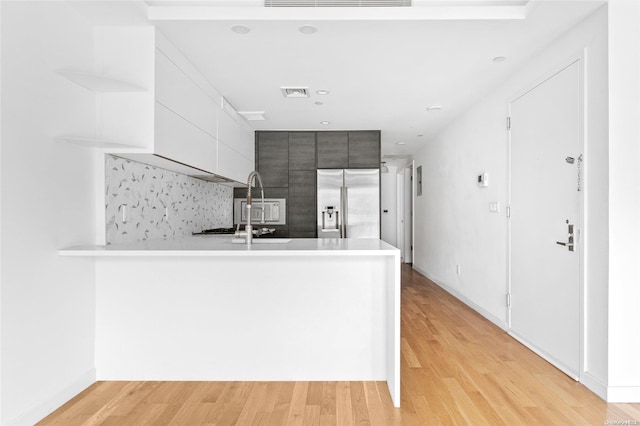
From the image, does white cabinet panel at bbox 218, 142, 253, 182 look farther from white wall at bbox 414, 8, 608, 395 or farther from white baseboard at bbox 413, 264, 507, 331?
white baseboard at bbox 413, 264, 507, 331

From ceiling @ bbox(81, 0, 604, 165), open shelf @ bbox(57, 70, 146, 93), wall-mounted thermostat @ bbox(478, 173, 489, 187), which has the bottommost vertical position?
wall-mounted thermostat @ bbox(478, 173, 489, 187)

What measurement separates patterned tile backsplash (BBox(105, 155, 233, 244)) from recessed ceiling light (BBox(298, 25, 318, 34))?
1537 millimetres

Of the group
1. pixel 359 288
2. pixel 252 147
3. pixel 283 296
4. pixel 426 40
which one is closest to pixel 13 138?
pixel 283 296

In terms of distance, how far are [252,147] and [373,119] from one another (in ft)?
5.79

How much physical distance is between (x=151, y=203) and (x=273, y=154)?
104 inches

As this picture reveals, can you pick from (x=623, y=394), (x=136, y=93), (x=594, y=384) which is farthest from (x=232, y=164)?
(x=623, y=394)

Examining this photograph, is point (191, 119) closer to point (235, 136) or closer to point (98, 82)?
point (98, 82)

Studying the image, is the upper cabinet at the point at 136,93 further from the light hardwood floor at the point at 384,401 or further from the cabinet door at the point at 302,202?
the cabinet door at the point at 302,202

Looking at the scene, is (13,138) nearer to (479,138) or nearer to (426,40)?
(426,40)

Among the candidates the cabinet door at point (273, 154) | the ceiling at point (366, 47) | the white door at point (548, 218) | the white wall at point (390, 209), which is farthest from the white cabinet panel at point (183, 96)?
the white wall at point (390, 209)

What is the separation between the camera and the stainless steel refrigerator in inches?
221

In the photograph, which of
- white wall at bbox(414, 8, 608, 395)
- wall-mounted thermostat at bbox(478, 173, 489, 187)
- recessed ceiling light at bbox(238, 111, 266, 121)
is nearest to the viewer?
white wall at bbox(414, 8, 608, 395)

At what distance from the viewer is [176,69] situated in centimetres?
283

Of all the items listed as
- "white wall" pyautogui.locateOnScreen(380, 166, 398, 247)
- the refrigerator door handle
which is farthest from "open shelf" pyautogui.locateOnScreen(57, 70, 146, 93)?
"white wall" pyautogui.locateOnScreen(380, 166, 398, 247)
